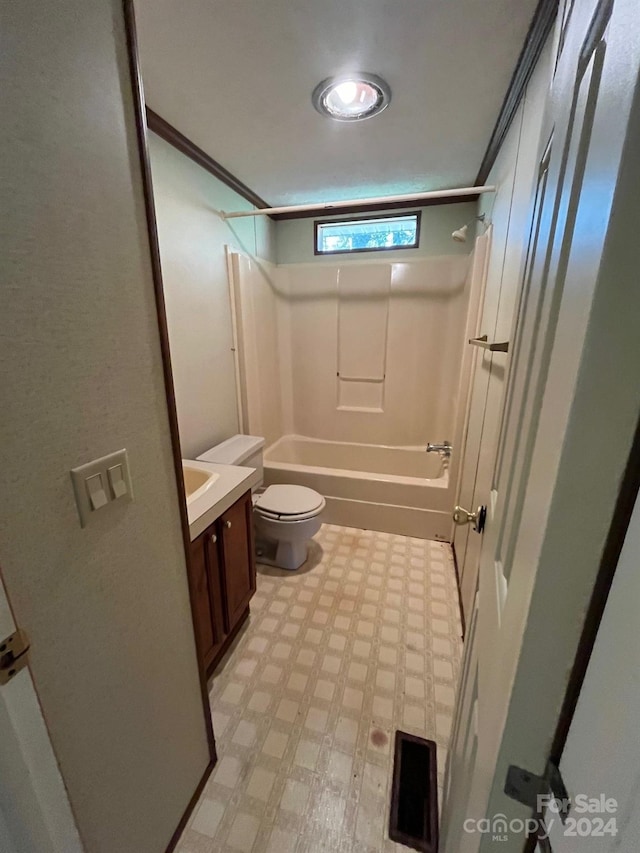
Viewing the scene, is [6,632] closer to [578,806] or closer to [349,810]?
[578,806]

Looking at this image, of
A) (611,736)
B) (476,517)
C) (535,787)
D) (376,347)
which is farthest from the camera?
(376,347)

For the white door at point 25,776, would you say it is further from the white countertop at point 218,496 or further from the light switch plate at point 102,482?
the white countertop at point 218,496

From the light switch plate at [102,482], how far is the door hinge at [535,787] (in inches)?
30.6

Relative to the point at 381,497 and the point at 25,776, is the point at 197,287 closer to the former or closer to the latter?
the point at 381,497

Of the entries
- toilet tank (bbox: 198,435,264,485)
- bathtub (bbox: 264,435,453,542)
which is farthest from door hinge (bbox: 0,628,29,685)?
bathtub (bbox: 264,435,453,542)

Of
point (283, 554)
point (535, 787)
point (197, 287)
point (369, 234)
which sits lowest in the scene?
point (283, 554)

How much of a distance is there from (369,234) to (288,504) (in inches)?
94.4

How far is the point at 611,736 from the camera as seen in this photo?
31cm

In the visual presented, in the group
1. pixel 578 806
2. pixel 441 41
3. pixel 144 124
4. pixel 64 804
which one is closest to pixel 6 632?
pixel 64 804

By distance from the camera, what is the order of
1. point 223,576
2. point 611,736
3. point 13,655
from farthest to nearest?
point 223,576
point 13,655
point 611,736

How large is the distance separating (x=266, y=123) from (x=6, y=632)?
7.06ft

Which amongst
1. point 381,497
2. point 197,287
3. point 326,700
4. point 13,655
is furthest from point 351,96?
point 326,700

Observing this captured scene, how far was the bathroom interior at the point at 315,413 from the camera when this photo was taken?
1.21 meters

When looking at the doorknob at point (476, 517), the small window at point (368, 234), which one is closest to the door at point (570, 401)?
the doorknob at point (476, 517)
